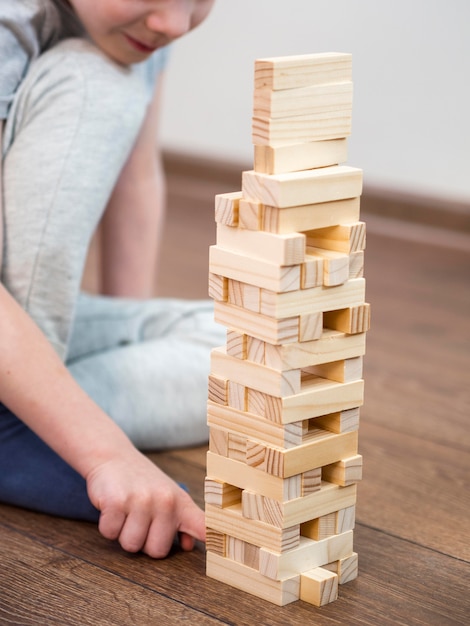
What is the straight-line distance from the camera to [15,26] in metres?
1.13

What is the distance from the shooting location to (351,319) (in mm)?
829

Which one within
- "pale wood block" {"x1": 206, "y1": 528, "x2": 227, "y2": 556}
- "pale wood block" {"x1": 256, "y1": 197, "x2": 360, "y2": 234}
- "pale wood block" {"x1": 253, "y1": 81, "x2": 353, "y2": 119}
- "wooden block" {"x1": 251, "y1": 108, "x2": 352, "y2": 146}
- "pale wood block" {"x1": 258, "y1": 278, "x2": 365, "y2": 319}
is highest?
"pale wood block" {"x1": 253, "y1": 81, "x2": 353, "y2": 119}

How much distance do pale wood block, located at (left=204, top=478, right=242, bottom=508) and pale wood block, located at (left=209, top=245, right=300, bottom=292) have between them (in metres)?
0.19

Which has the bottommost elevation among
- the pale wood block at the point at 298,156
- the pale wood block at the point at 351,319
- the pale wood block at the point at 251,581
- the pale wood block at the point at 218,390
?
the pale wood block at the point at 251,581

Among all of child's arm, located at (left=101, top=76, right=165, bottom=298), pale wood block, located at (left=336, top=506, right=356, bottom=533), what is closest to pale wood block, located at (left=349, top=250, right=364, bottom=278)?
pale wood block, located at (left=336, top=506, right=356, bottom=533)

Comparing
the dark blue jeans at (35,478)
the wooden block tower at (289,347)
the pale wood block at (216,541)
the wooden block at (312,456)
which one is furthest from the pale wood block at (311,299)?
the dark blue jeans at (35,478)

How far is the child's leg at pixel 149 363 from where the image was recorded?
122cm

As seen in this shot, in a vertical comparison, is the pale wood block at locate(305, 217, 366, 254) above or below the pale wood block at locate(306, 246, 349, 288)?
above

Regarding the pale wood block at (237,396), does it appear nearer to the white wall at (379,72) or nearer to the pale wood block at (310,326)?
the pale wood block at (310,326)

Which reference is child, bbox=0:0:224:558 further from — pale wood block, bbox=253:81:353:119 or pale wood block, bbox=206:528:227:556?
pale wood block, bbox=253:81:353:119

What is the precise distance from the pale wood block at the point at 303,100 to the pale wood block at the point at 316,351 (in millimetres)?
186

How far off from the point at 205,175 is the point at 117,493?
2017mm

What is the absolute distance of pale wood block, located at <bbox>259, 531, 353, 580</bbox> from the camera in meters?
0.84

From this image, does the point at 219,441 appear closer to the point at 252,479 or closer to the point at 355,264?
the point at 252,479
